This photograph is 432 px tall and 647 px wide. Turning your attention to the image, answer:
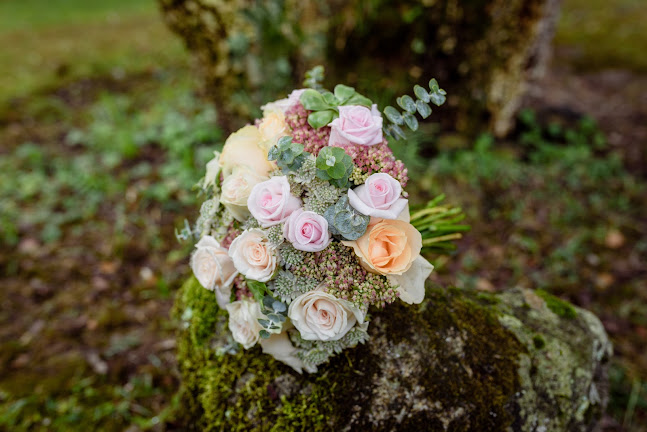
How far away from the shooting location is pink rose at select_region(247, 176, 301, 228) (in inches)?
52.8

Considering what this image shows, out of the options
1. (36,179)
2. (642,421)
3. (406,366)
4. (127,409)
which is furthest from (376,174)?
(36,179)

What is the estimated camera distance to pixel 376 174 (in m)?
1.36

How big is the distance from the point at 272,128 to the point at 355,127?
1.08ft

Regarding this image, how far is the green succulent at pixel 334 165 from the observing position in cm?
135

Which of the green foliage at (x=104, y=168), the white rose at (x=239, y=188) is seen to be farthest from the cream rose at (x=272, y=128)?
the green foliage at (x=104, y=168)

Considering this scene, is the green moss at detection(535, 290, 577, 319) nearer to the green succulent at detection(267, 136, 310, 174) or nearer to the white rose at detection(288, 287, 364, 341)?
the white rose at detection(288, 287, 364, 341)

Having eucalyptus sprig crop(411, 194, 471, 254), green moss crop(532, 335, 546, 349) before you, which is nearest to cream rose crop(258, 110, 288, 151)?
eucalyptus sprig crop(411, 194, 471, 254)

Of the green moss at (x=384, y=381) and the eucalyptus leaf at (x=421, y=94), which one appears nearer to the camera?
the eucalyptus leaf at (x=421, y=94)

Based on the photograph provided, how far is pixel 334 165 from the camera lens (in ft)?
4.47

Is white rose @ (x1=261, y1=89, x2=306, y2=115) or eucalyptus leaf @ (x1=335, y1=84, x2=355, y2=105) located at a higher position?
eucalyptus leaf @ (x1=335, y1=84, x2=355, y2=105)

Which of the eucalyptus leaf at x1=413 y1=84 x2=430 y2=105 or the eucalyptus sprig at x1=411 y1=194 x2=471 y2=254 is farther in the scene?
the eucalyptus sprig at x1=411 y1=194 x2=471 y2=254

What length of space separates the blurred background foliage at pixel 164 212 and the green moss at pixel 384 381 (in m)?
0.77

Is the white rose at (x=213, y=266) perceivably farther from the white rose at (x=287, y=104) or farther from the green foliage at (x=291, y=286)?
the white rose at (x=287, y=104)

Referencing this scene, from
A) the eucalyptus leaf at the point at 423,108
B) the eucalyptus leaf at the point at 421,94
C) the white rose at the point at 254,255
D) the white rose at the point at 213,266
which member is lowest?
the white rose at the point at 213,266
